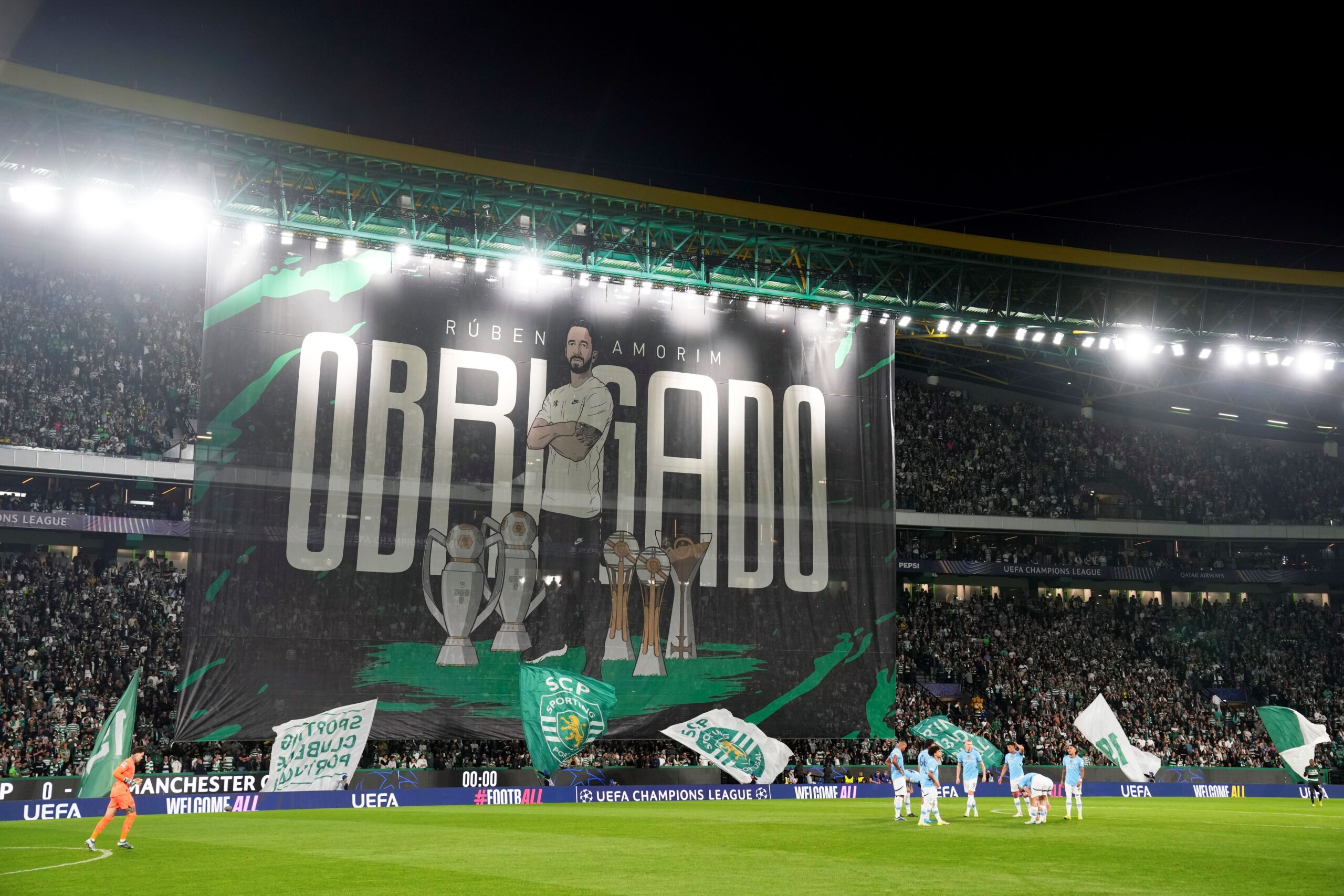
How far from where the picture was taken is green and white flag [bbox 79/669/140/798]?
71.6 feet

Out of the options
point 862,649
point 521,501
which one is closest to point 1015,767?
point 862,649

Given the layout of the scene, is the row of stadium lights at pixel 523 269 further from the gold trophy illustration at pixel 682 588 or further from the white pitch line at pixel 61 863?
the white pitch line at pixel 61 863

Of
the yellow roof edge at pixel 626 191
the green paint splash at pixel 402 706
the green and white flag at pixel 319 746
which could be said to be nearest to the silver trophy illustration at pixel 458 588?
the green paint splash at pixel 402 706

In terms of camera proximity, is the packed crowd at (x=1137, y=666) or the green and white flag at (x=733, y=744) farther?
the packed crowd at (x=1137, y=666)

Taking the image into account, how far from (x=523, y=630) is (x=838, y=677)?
27.3 ft

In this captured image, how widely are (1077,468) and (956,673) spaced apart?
12.5 meters

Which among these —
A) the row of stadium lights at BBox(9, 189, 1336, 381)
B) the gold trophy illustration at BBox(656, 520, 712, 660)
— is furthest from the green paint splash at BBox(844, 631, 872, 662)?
the row of stadium lights at BBox(9, 189, 1336, 381)

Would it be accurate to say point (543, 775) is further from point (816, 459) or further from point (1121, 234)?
point (1121, 234)

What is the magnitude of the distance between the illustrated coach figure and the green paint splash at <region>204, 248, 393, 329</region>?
5.15 meters

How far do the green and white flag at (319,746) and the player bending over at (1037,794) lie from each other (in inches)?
555

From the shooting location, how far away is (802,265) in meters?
29.7

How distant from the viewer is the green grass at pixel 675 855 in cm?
1272

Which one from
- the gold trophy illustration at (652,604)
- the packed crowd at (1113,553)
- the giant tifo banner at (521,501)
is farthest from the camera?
the packed crowd at (1113,553)

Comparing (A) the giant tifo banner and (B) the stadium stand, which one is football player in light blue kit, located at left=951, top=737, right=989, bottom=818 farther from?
(B) the stadium stand
